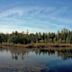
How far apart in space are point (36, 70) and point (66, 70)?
10.9ft

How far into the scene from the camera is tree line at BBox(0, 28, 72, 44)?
73375mm

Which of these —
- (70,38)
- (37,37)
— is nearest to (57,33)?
(37,37)

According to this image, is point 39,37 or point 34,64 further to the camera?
point 39,37

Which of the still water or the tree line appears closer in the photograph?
the still water

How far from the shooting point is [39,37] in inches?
3585

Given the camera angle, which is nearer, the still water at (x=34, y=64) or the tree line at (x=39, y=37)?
the still water at (x=34, y=64)

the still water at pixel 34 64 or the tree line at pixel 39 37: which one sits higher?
the tree line at pixel 39 37

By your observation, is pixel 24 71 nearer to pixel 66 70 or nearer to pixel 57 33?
pixel 66 70

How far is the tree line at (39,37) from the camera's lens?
73375 mm

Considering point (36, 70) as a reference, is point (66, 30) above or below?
above

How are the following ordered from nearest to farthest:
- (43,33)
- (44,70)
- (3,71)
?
(3,71), (44,70), (43,33)

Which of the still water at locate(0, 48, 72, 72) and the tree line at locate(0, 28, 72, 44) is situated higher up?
the tree line at locate(0, 28, 72, 44)

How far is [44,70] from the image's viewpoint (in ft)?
66.6

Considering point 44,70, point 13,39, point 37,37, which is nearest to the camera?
point 44,70
